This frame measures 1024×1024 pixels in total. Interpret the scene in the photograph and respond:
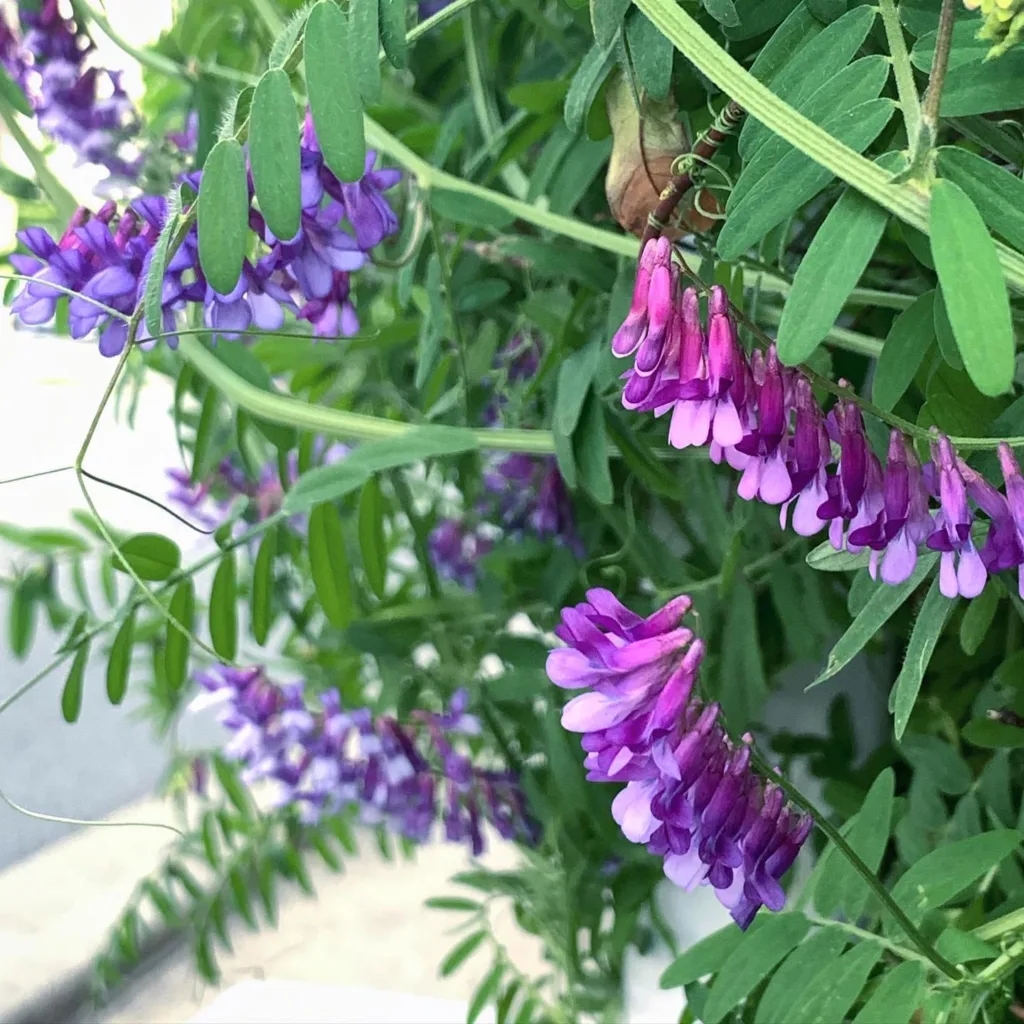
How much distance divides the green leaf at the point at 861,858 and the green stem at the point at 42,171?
0.41 metres

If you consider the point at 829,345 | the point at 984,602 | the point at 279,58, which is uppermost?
the point at 279,58

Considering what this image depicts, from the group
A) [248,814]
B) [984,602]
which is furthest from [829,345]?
[248,814]

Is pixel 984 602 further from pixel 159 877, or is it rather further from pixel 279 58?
pixel 159 877

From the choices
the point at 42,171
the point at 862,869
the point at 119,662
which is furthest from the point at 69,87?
the point at 862,869

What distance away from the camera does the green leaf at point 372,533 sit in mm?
514

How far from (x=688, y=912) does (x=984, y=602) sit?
13.8 inches

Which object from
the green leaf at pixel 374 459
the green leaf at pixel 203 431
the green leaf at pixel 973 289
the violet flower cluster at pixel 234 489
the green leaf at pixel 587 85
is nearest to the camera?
the green leaf at pixel 973 289

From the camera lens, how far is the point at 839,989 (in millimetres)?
329

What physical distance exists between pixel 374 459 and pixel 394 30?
184 millimetres

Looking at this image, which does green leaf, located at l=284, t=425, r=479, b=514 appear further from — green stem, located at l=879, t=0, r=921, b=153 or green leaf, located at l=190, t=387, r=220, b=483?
green stem, located at l=879, t=0, r=921, b=153

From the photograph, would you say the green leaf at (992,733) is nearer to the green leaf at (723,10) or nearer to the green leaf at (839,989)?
the green leaf at (839,989)

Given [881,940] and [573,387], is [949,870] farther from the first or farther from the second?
[573,387]

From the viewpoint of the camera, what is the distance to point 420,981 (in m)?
0.84

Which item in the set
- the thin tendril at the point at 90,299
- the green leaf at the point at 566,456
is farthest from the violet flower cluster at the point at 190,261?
the green leaf at the point at 566,456
